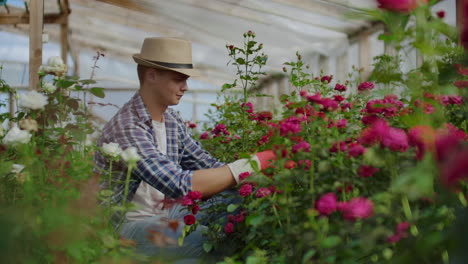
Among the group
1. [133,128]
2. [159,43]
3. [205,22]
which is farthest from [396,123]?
[205,22]

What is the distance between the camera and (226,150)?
234 cm

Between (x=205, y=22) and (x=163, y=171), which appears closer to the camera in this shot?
(x=163, y=171)

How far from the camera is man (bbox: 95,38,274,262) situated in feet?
5.59

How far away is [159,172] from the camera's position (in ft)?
5.70

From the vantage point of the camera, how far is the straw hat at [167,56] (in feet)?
6.80

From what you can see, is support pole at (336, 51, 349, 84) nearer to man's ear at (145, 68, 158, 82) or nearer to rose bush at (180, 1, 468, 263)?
man's ear at (145, 68, 158, 82)

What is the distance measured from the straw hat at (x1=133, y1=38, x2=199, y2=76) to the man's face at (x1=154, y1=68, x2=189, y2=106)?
39 millimetres

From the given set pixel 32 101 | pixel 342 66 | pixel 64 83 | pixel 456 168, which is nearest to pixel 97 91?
pixel 64 83

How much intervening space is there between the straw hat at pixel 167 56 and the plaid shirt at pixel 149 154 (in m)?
0.18

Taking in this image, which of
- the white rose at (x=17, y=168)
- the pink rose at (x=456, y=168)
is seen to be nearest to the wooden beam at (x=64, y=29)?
the white rose at (x=17, y=168)

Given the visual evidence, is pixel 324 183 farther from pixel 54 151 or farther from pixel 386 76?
pixel 54 151

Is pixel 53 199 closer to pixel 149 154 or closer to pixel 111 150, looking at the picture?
pixel 111 150

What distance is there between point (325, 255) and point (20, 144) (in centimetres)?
79

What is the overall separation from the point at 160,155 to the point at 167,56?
50 cm
